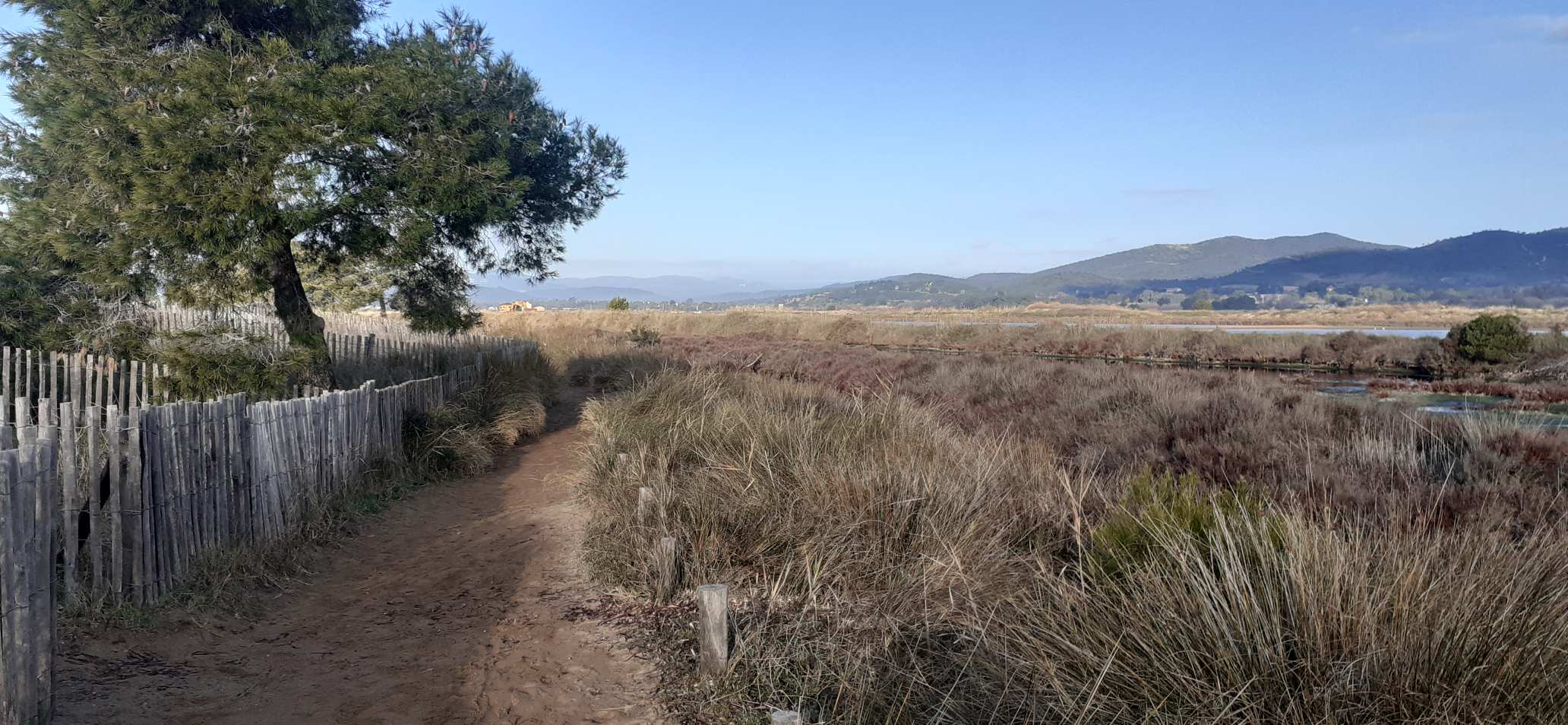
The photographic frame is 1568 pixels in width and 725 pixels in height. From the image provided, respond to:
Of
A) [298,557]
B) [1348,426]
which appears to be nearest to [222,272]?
[298,557]

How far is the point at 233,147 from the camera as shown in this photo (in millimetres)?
8562

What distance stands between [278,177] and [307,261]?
2.56 m

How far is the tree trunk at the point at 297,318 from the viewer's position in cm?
998

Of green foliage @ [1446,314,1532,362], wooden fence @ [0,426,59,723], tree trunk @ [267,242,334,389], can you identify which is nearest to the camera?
wooden fence @ [0,426,59,723]

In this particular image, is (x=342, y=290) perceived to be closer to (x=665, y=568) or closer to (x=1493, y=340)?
(x=665, y=568)

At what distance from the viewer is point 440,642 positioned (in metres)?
5.09

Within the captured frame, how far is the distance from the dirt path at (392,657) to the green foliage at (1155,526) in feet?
8.26

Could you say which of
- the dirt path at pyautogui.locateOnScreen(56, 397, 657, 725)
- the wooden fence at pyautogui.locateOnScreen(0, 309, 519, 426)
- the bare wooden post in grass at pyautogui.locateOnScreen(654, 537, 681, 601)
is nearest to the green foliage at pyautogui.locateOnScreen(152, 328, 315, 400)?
the wooden fence at pyautogui.locateOnScreen(0, 309, 519, 426)

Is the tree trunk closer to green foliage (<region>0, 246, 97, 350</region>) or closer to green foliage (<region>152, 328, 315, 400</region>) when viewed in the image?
green foliage (<region>152, 328, 315, 400</region>)

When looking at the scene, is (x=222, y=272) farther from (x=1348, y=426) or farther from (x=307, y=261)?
(x=1348, y=426)

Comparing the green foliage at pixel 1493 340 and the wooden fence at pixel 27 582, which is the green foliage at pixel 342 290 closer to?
the wooden fence at pixel 27 582

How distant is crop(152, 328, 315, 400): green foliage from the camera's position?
921cm

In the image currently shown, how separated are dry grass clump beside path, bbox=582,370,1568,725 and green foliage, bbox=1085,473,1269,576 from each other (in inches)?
0.9

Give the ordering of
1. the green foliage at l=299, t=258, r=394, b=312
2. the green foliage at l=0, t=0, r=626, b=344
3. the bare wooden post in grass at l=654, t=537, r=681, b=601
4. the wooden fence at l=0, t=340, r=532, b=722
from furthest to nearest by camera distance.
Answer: the green foliage at l=299, t=258, r=394, b=312 → the green foliage at l=0, t=0, r=626, b=344 → the bare wooden post in grass at l=654, t=537, r=681, b=601 → the wooden fence at l=0, t=340, r=532, b=722
